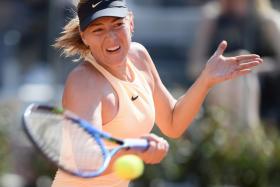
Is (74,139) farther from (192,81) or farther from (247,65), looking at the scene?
(192,81)

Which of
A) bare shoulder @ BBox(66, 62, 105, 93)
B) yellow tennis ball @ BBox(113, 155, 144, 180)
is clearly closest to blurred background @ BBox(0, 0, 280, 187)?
bare shoulder @ BBox(66, 62, 105, 93)

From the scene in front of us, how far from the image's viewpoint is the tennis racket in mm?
3795

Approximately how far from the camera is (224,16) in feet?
25.6

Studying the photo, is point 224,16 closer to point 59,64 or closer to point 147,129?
point 59,64

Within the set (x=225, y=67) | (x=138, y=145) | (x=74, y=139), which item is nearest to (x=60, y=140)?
(x=74, y=139)

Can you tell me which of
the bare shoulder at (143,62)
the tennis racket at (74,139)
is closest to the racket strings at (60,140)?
the tennis racket at (74,139)

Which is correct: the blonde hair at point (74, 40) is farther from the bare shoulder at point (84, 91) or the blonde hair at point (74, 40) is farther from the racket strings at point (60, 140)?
the racket strings at point (60, 140)

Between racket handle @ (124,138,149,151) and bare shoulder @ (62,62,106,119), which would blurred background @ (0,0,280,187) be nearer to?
bare shoulder @ (62,62,106,119)

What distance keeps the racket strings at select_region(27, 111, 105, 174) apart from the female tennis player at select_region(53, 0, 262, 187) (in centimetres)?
15

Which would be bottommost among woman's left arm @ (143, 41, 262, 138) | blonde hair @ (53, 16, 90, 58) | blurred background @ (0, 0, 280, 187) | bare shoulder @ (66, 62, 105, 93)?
blurred background @ (0, 0, 280, 187)

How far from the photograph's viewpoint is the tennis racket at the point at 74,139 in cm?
379

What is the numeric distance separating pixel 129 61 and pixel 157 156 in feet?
2.63

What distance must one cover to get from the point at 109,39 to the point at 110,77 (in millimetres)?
190

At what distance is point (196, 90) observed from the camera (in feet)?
14.9
